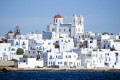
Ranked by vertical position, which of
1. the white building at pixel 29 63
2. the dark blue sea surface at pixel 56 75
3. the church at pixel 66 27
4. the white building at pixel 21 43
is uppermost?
the church at pixel 66 27

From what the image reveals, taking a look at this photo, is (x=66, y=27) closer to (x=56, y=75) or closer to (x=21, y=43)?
(x=21, y=43)

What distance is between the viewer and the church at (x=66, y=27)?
99500 millimetres

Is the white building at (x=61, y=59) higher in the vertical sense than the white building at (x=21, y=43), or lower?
lower

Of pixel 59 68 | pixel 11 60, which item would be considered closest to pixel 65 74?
pixel 59 68

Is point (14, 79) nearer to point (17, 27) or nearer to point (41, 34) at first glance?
point (41, 34)

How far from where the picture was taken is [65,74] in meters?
74.5

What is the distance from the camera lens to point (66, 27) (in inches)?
3935

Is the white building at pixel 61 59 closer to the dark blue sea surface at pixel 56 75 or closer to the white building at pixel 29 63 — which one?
the white building at pixel 29 63

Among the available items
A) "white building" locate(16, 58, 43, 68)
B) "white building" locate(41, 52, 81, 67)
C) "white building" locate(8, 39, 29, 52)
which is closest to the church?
"white building" locate(8, 39, 29, 52)

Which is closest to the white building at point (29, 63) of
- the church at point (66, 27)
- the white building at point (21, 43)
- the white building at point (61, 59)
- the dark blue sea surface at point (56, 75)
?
the white building at point (61, 59)

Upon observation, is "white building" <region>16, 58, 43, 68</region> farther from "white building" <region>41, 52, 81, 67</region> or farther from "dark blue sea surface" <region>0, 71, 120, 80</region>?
"dark blue sea surface" <region>0, 71, 120, 80</region>

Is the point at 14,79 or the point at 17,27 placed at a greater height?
the point at 17,27

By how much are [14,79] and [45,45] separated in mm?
23155

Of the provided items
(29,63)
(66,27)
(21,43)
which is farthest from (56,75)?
(66,27)
